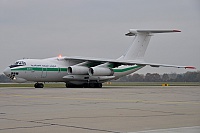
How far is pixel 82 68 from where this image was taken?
1620 inches

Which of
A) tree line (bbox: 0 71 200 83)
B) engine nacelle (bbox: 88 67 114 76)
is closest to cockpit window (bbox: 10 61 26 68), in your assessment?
engine nacelle (bbox: 88 67 114 76)

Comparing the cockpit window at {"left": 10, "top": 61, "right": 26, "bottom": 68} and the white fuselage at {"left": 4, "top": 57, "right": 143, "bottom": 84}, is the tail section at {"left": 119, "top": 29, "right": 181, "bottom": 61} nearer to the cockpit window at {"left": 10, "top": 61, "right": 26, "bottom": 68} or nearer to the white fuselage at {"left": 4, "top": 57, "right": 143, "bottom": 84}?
the white fuselage at {"left": 4, "top": 57, "right": 143, "bottom": 84}

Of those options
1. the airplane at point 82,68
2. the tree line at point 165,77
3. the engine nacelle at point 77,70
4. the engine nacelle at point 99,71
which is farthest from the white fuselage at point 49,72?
the tree line at point 165,77

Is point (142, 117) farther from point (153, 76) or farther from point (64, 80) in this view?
point (153, 76)

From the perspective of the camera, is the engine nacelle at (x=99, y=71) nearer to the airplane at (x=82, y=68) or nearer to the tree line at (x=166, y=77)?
the airplane at (x=82, y=68)

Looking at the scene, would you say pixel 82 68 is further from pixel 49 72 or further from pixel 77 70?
pixel 49 72

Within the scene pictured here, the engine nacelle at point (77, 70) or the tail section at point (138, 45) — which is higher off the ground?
the tail section at point (138, 45)

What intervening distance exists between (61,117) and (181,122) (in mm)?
3465

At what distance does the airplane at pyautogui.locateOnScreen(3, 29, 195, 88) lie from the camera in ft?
129

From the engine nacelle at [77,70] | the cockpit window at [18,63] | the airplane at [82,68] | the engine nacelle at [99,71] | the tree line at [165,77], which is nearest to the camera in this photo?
the cockpit window at [18,63]

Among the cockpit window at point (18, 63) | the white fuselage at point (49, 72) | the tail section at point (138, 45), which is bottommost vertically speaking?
the white fuselage at point (49, 72)

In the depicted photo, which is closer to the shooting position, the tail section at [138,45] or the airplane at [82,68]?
the airplane at [82,68]

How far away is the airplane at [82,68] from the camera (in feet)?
129

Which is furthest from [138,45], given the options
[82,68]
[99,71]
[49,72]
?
[49,72]
